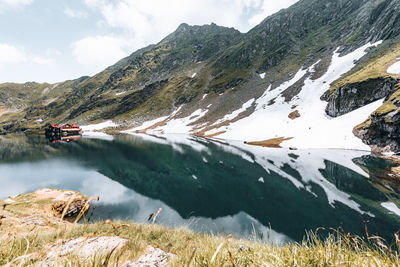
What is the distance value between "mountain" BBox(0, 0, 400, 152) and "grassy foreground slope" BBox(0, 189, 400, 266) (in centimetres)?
6048

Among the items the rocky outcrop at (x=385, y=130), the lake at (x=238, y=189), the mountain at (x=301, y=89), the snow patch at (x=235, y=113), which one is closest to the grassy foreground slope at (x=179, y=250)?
the lake at (x=238, y=189)

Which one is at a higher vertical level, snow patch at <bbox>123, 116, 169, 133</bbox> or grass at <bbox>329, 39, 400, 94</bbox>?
grass at <bbox>329, 39, 400, 94</bbox>

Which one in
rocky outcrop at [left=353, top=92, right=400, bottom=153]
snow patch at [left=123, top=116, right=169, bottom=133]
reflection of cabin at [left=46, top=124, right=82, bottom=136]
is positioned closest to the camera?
rocky outcrop at [left=353, top=92, right=400, bottom=153]

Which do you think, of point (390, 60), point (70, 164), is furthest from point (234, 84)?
point (70, 164)

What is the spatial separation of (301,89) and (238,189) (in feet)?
308

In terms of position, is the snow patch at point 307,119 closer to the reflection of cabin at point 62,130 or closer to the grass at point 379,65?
the grass at point 379,65

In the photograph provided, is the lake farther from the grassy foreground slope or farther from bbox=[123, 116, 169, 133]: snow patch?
bbox=[123, 116, 169, 133]: snow patch

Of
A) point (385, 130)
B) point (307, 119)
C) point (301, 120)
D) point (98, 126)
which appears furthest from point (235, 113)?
point (98, 126)

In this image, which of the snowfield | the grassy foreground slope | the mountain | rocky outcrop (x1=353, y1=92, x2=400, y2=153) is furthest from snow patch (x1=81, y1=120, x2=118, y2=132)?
the grassy foreground slope

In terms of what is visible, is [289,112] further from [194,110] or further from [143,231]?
[143,231]

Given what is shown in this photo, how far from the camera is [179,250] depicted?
18.8 feet

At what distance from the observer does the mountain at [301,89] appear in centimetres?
5978

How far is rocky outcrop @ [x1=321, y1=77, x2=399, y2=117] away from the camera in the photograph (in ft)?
204

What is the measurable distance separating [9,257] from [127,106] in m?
204
